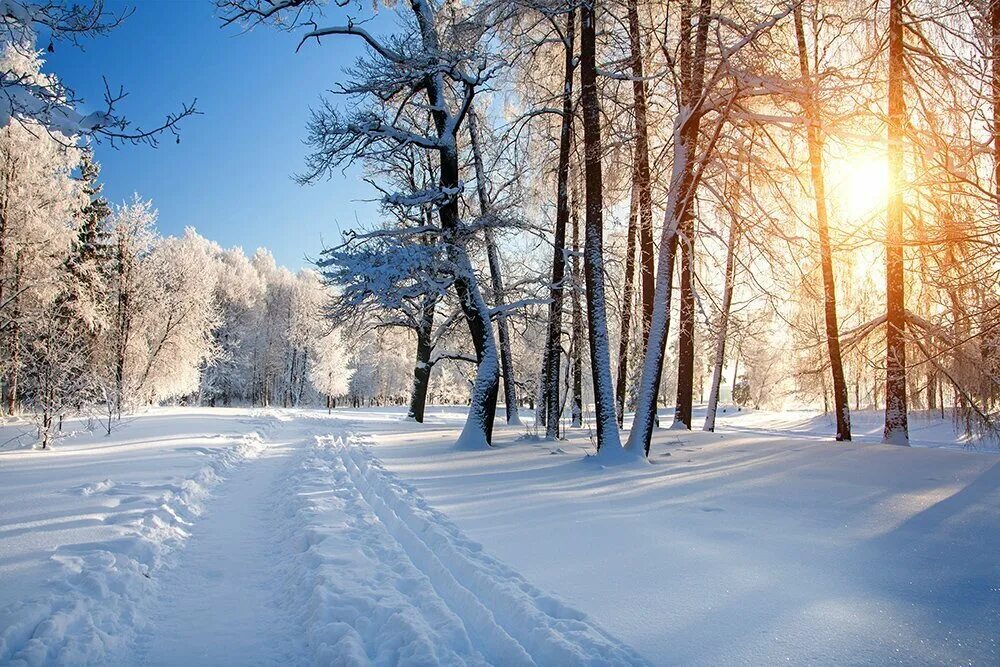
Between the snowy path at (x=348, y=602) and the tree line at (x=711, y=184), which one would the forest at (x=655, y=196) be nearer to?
the tree line at (x=711, y=184)

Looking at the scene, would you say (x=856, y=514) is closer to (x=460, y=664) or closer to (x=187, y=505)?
(x=460, y=664)

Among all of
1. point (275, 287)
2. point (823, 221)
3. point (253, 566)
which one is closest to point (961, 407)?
point (823, 221)

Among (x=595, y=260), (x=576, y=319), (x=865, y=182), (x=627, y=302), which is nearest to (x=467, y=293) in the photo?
(x=576, y=319)

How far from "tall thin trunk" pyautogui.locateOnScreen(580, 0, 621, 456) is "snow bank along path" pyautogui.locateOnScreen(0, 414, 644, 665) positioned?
4349mm

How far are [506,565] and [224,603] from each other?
2.19m

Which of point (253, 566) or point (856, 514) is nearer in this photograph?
point (253, 566)

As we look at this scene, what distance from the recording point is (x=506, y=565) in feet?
14.0

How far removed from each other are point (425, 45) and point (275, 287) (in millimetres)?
48109

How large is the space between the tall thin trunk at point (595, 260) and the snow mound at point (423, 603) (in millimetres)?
4622

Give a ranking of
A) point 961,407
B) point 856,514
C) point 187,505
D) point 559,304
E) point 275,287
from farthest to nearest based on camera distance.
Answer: point 275,287, point 559,304, point 961,407, point 187,505, point 856,514

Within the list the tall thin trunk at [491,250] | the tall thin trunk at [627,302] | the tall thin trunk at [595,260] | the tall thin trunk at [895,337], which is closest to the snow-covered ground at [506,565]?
the tall thin trunk at [595,260]

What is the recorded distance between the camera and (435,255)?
11609mm

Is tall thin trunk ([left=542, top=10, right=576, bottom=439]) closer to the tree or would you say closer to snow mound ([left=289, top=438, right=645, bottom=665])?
the tree

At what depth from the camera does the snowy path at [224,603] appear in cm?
314
